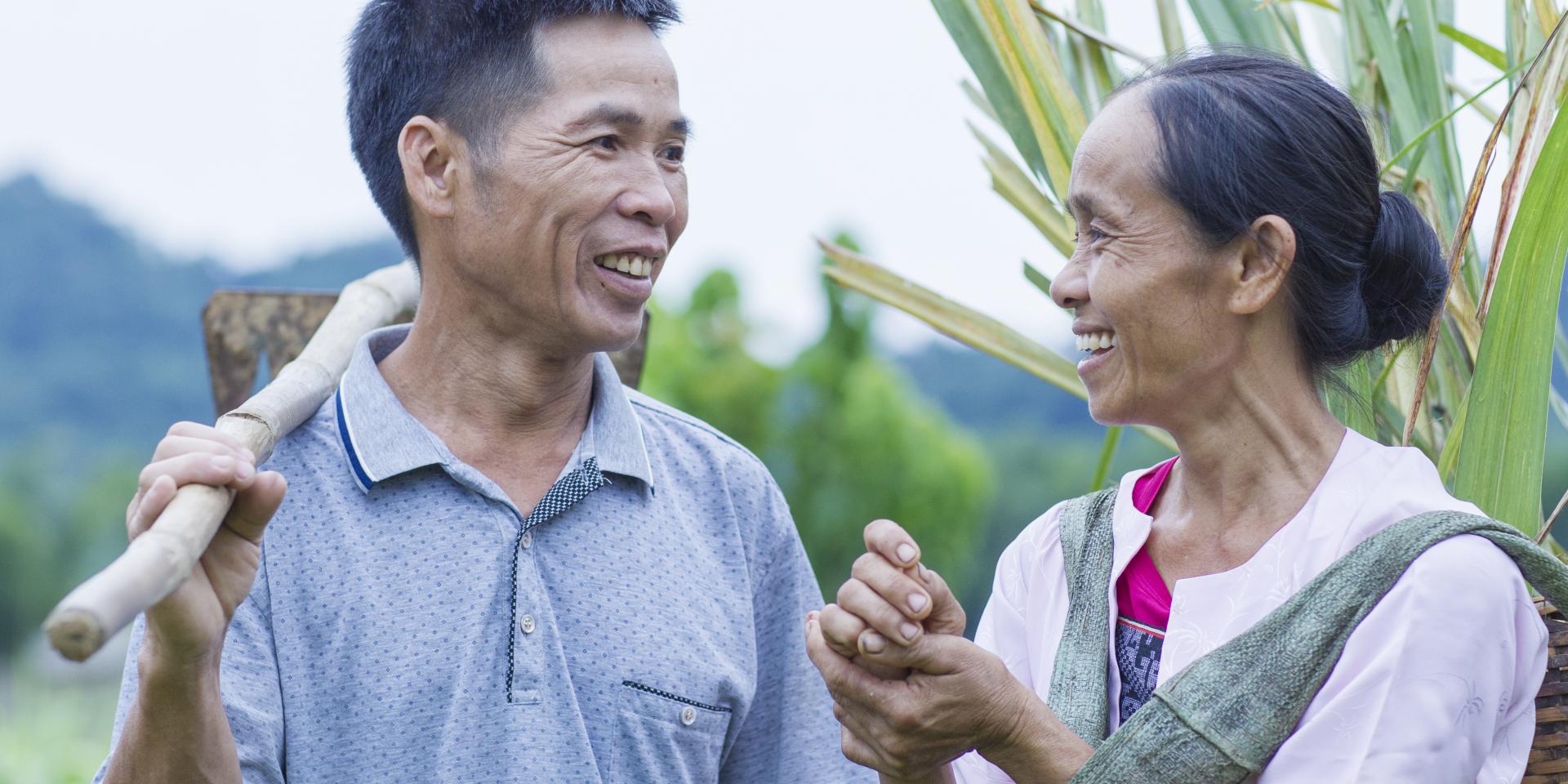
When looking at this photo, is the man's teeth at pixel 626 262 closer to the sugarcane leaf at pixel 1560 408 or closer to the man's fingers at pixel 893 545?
the man's fingers at pixel 893 545

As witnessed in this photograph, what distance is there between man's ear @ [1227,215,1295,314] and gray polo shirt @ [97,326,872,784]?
2.73 ft

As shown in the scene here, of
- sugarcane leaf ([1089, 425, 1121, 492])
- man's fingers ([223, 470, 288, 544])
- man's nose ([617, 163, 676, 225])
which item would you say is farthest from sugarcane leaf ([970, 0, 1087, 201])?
man's fingers ([223, 470, 288, 544])

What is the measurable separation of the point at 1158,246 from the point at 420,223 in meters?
1.16

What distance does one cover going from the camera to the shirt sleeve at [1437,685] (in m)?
1.53

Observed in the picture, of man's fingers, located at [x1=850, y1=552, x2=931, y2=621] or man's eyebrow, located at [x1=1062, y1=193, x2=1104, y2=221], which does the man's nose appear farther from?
man's fingers, located at [x1=850, y1=552, x2=931, y2=621]

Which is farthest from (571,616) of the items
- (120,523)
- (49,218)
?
(49,218)

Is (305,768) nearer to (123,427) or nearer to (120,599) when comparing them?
(120,599)

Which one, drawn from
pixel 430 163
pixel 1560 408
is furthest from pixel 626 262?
pixel 1560 408

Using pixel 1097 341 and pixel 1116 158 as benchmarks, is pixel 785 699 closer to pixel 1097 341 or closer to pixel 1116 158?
pixel 1097 341

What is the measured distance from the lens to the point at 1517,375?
186 centimetres

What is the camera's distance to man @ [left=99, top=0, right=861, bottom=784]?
6.52ft

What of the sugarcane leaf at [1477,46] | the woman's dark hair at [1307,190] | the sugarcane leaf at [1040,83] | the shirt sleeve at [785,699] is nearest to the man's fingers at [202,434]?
the shirt sleeve at [785,699]

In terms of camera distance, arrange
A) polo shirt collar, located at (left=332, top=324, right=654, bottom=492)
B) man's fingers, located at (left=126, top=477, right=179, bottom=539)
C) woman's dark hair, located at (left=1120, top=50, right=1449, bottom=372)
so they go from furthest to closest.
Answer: polo shirt collar, located at (left=332, top=324, right=654, bottom=492), woman's dark hair, located at (left=1120, top=50, right=1449, bottom=372), man's fingers, located at (left=126, top=477, right=179, bottom=539)

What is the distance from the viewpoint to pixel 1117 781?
1658 mm
